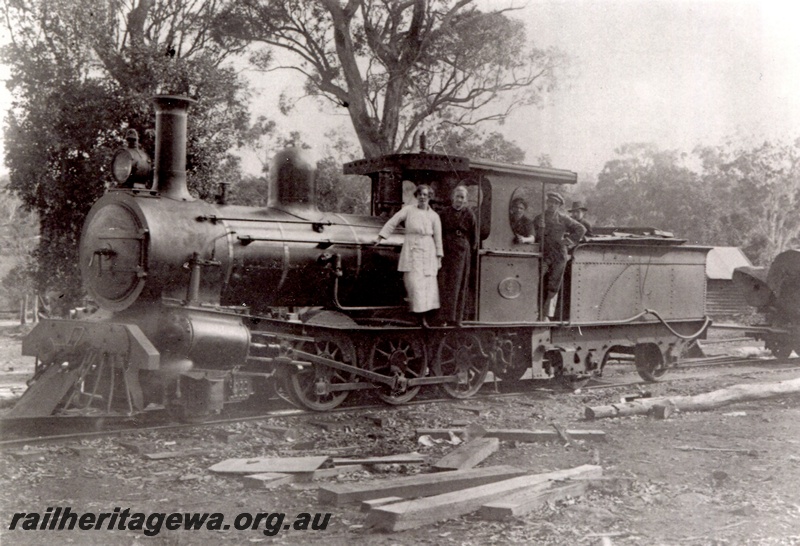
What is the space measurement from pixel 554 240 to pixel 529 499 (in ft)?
19.0

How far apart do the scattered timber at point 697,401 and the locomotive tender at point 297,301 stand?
6.23 feet

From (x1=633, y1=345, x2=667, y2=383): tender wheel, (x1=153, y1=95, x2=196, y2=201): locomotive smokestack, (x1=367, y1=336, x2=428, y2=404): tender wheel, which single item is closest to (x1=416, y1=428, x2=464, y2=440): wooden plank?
(x1=367, y1=336, x2=428, y2=404): tender wheel

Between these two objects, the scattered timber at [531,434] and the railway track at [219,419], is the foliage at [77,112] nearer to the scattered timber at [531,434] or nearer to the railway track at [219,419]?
the railway track at [219,419]

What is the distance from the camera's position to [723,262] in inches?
1310

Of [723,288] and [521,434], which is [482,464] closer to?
[521,434]

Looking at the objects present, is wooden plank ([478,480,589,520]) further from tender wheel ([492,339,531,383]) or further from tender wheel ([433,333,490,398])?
tender wheel ([492,339,531,383])

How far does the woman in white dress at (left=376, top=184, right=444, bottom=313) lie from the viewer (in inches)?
353

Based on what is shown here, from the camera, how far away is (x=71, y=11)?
558 inches

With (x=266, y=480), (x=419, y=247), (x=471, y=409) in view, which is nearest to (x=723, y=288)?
(x=471, y=409)

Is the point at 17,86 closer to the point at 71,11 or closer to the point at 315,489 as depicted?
the point at 71,11

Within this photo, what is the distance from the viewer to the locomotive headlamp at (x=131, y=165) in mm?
7734

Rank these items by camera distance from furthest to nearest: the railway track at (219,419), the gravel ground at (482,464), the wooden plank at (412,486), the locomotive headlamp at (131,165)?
the locomotive headlamp at (131,165) → the railway track at (219,419) → the wooden plank at (412,486) → the gravel ground at (482,464)

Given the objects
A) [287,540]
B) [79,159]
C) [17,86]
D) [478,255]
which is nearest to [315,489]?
[287,540]

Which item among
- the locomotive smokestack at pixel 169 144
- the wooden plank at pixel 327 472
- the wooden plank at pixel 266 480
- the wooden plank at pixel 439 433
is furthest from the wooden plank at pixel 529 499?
the locomotive smokestack at pixel 169 144
